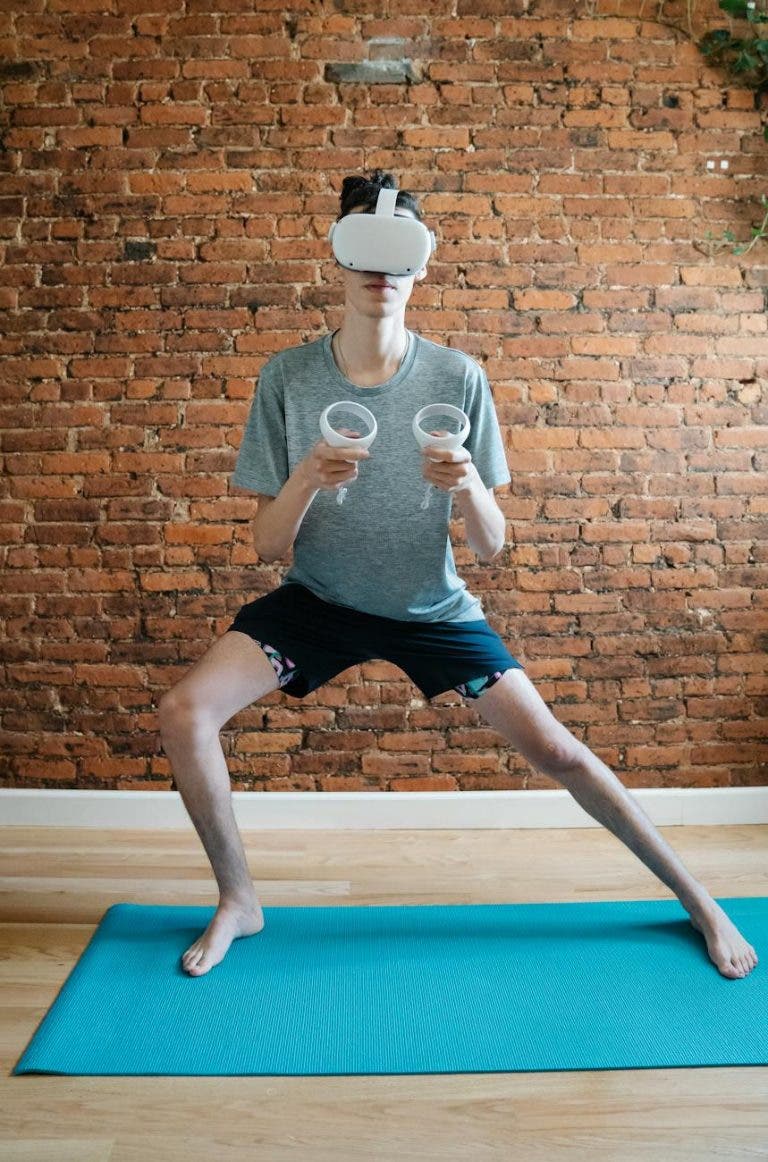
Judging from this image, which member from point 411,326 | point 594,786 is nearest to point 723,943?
point 594,786

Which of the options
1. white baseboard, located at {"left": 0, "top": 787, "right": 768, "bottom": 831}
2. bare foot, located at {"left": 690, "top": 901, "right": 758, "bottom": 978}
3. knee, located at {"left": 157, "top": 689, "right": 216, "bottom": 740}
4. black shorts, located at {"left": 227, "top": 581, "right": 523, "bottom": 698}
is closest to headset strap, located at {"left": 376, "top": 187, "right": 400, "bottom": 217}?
black shorts, located at {"left": 227, "top": 581, "right": 523, "bottom": 698}

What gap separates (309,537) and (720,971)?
119cm

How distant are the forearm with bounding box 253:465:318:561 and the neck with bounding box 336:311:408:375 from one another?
31cm

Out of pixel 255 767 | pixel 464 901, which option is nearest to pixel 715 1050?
pixel 464 901

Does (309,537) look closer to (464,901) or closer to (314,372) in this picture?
(314,372)

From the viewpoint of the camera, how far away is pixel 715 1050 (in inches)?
60.6

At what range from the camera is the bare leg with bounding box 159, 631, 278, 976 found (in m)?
1.83

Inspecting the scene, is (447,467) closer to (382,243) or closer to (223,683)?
(382,243)

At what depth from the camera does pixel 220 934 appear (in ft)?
6.09

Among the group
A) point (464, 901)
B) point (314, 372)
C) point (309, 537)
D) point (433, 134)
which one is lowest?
point (464, 901)

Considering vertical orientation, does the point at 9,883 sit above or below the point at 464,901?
below

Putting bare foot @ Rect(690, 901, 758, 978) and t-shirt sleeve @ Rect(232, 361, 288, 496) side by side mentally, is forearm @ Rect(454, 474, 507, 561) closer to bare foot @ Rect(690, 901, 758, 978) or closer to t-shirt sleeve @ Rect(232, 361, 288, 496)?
t-shirt sleeve @ Rect(232, 361, 288, 496)

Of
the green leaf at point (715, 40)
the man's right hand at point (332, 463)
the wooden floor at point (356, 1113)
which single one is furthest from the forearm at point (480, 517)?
the green leaf at point (715, 40)

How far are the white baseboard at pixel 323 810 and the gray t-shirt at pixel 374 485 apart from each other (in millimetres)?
960
